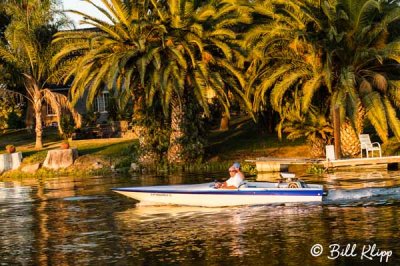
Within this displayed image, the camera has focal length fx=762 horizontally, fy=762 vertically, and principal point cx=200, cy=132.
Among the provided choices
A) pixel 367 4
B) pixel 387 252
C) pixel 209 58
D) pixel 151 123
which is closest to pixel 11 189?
pixel 151 123

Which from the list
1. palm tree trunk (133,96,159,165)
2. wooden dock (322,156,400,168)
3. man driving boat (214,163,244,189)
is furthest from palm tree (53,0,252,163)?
man driving boat (214,163,244,189)

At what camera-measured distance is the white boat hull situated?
84.5 ft

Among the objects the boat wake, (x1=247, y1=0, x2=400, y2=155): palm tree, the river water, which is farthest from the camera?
(x1=247, y1=0, x2=400, y2=155): palm tree

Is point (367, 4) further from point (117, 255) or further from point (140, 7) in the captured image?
point (117, 255)

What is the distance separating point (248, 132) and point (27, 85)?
1865cm

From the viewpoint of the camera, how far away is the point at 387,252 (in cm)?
1741

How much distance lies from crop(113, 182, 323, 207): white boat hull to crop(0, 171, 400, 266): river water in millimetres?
281

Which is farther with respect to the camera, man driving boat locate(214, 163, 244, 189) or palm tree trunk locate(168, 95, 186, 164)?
palm tree trunk locate(168, 95, 186, 164)

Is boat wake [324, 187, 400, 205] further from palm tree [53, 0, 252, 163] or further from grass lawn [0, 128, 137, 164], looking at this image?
grass lawn [0, 128, 137, 164]

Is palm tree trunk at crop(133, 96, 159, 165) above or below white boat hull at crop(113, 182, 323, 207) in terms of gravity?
above

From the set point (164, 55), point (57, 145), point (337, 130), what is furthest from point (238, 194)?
point (57, 145)

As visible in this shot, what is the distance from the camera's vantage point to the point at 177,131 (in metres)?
45.9

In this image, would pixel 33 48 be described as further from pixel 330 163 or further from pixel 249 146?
pixel 330 163

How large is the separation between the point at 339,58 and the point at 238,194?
56.1ft
